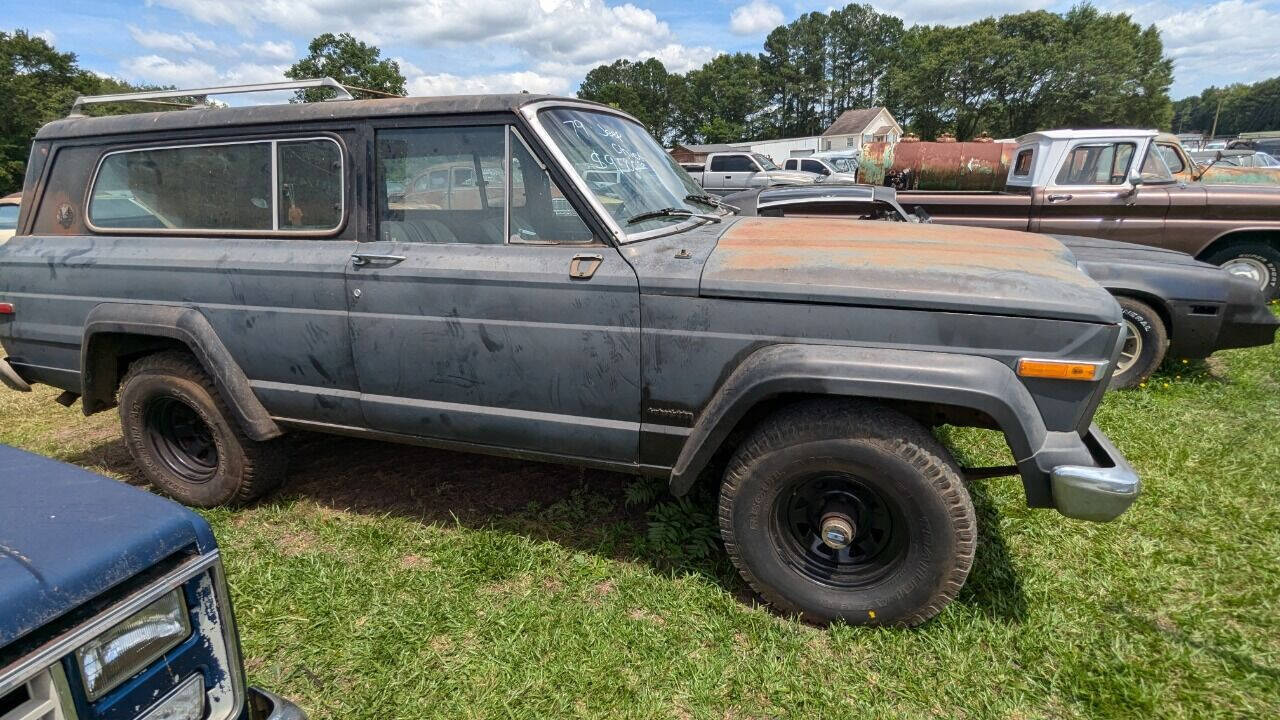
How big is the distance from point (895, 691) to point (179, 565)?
7.24ft

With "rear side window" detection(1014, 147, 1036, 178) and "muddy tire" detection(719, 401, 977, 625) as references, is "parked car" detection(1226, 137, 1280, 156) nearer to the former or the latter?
"rear side window" detection(1014, 147, 1036, 178)

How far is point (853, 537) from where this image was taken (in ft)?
8.40

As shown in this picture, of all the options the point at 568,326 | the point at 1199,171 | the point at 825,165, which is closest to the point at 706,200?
the point at 568,326

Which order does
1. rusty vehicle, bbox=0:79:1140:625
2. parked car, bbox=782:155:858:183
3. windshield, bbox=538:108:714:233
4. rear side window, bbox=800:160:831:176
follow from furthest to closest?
1. rear side window, bbox=800:160:831:176
2. parked car, bbox=782:155:858:183
3. windshield, bbox=538:108:714:233
4. rusty vehicle, bbox=0:79:1140:625

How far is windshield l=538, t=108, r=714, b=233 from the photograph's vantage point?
279cm

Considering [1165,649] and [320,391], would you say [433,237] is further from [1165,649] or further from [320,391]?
[1165,649]

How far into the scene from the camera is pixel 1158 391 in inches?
192

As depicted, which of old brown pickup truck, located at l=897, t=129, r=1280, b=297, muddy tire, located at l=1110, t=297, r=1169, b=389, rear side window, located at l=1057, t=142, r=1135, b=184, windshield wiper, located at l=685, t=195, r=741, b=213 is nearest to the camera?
windshield wiper, located at l=685, t=195, r=741, b=213

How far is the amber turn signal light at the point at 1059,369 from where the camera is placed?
87.4 inches

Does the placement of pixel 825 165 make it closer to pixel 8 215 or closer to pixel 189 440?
pixel 8 215

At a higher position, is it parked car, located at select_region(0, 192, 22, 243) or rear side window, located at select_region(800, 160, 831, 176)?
rear side window, located at select_region(800, 160, 831, 176)

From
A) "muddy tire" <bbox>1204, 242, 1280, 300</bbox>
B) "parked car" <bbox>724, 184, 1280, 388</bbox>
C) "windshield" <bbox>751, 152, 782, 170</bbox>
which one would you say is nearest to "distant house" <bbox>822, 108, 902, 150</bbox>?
"windshield" <bbox>751, 152, 782, 170</bbox>

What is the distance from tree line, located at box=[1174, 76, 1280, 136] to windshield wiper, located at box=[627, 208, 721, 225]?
94269 millimetres

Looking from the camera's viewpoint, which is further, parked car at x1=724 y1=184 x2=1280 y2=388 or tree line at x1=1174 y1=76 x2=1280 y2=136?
tree line at x1=1174 y1=76 x2=1280 y2=136
